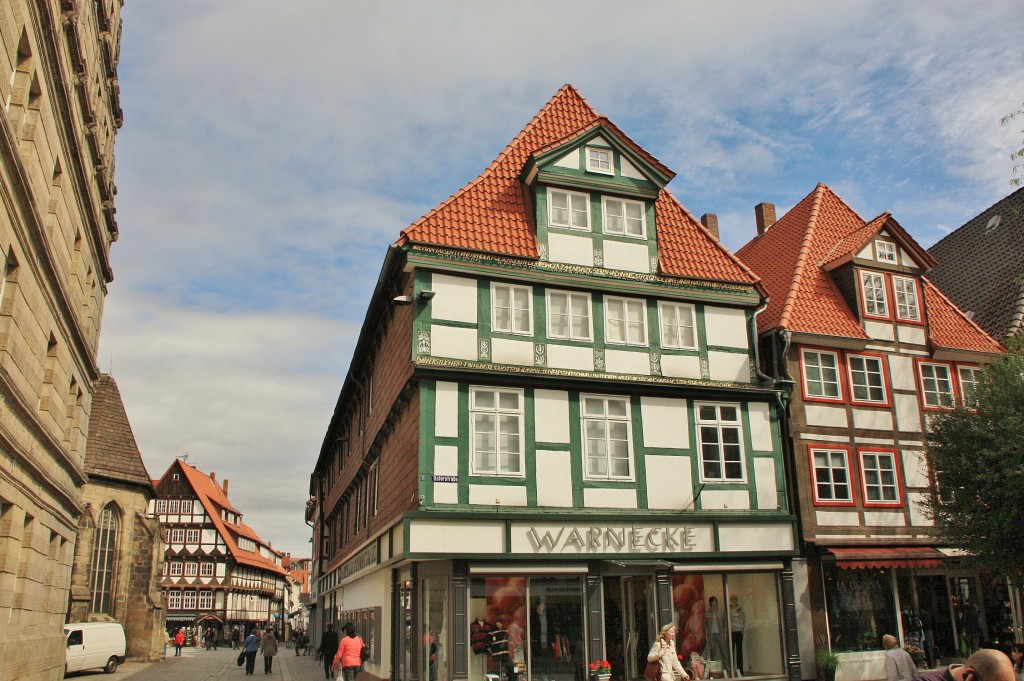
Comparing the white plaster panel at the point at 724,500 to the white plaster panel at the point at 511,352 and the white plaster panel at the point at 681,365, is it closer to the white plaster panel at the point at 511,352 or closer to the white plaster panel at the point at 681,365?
the white plaster panel at the point at 681,365

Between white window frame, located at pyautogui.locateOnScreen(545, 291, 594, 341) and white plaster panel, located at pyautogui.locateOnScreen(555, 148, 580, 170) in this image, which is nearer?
white window frame, located at pyautogui.locateOnScreen(545, 291, 594, 341)

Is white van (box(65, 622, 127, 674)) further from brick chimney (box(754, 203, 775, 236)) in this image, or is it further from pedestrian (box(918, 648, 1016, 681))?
pedestrian (box(918, 648, 1016, 681))

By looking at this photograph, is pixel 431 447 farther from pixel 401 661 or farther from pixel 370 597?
pixel 370 597

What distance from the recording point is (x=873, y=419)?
23516mm

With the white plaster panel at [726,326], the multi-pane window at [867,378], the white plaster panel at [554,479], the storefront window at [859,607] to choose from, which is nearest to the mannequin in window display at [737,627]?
the storefront window at [859,607]

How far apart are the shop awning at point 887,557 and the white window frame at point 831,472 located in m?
1.27

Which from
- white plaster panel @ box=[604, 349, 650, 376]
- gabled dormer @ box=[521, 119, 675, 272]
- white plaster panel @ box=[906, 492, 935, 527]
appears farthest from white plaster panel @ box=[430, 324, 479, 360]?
white plaster panel @ box=[906, 492, 935, 527]

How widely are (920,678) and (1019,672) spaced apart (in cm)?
1088

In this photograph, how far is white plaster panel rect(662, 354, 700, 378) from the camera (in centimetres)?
2138

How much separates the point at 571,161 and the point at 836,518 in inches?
444

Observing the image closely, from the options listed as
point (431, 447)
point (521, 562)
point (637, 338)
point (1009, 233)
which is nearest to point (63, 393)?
point (431, 447)

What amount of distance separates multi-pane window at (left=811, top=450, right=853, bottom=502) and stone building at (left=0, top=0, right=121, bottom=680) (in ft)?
59.7

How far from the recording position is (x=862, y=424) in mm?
23328

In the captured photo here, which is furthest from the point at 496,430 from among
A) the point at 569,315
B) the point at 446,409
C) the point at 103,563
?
the point at 103,563
